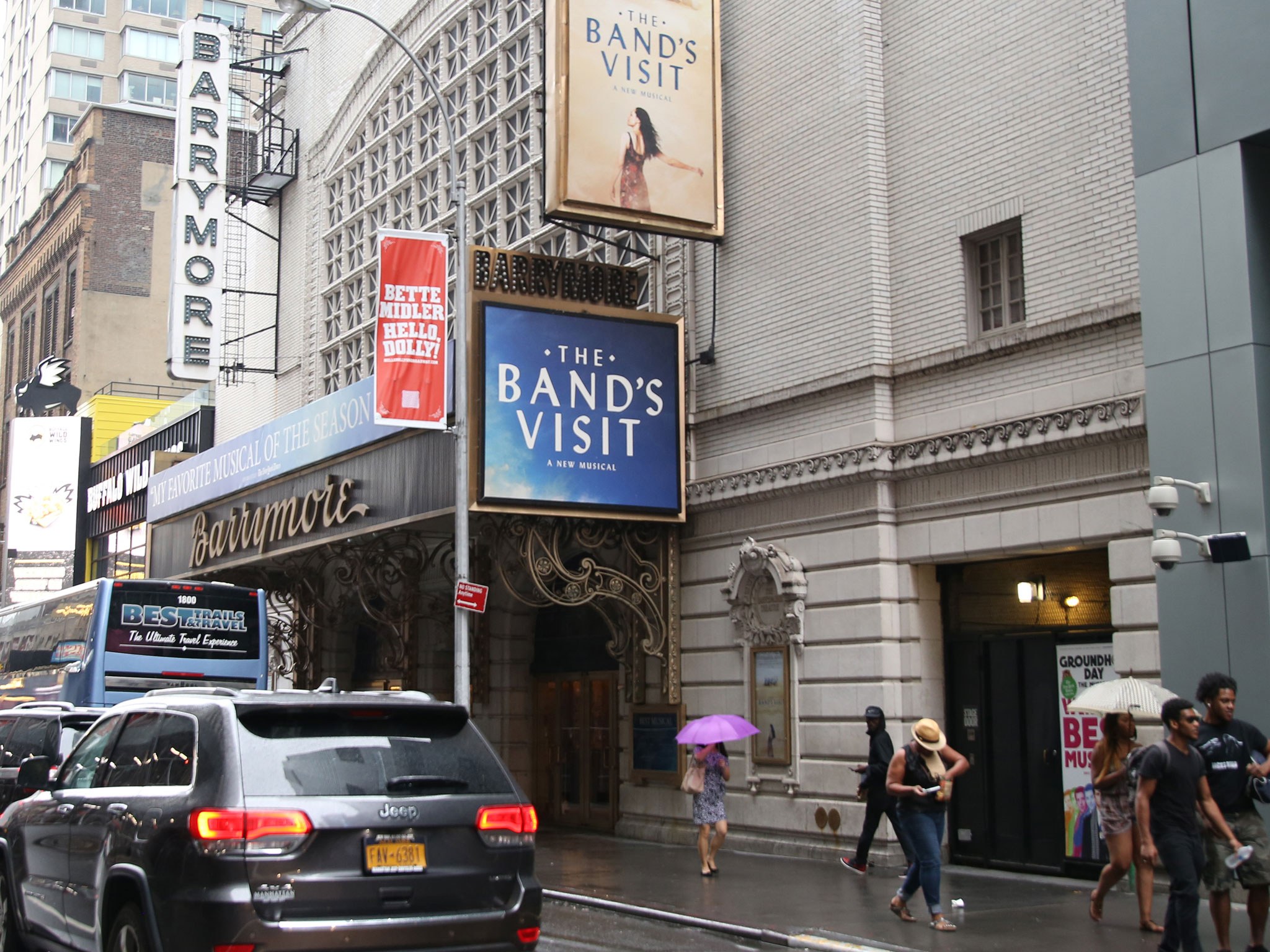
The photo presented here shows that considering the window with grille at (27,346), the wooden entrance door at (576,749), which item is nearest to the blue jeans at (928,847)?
the wooden entrance door at (576,749)

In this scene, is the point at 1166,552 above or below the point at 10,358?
below

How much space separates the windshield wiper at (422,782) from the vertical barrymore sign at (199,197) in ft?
96.4

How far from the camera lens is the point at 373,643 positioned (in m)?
30.2

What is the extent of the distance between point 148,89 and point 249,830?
79026mm

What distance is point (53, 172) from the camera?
252ft

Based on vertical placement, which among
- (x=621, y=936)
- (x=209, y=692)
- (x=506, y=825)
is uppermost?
(x=209, y=692)

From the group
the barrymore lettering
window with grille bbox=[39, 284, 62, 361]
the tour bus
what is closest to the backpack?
the barrymore lettering

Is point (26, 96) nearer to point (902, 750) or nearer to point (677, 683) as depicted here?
point (677, 683)

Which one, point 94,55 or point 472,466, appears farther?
point 94,55

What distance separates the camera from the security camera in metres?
12.2

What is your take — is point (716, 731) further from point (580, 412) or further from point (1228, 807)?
point (1228, 807)

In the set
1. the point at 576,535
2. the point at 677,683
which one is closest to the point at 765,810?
the point at 677,683

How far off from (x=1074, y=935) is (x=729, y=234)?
35.3 ft

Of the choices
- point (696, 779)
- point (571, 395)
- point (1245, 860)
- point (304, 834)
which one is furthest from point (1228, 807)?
point (571, 395)
